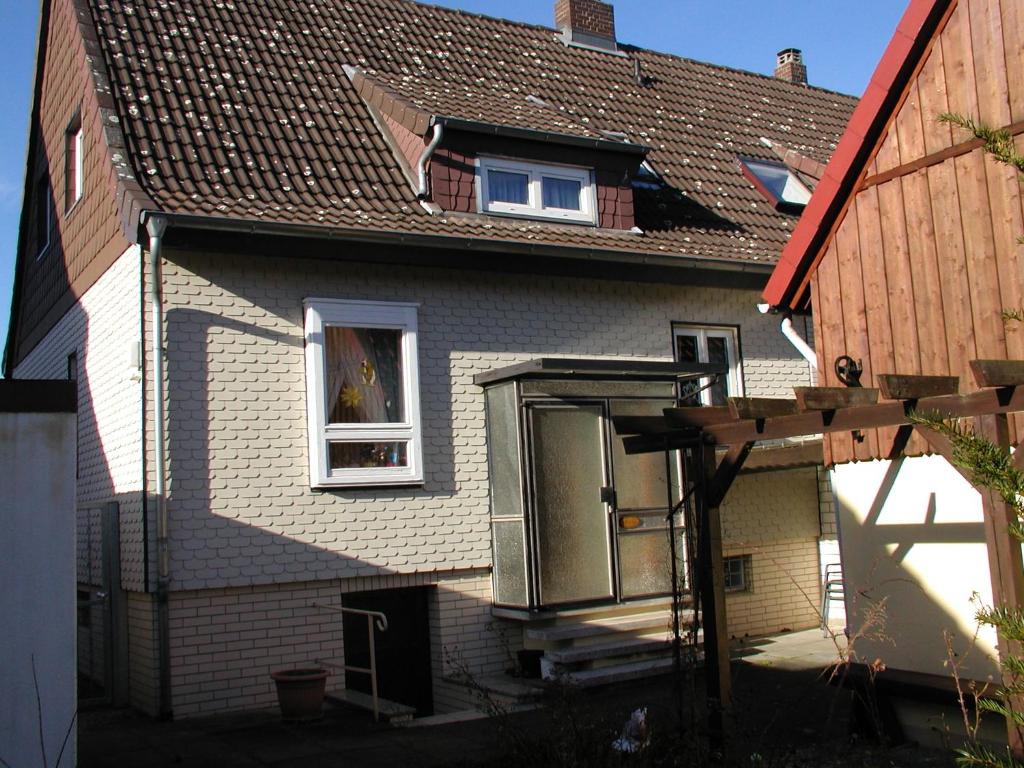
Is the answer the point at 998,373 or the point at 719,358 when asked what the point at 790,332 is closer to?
the point at 719,358

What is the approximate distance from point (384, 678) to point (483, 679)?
1146 mm

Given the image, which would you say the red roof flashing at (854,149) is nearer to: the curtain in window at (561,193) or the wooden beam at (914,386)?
the wooden beam at (914,386)

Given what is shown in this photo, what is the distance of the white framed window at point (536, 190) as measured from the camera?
13305mm

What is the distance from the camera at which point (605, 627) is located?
1183 centimetres

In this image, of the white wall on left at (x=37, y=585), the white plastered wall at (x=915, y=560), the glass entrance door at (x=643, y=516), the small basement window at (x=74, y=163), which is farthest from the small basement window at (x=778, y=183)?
the white wall on left at (x=37, y=585)

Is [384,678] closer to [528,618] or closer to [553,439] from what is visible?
[528,618]

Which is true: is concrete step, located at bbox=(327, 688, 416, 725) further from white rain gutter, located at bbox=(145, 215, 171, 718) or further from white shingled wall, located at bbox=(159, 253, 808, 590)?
white rain gutter, located at bbox=(145, 215, 171, 718)

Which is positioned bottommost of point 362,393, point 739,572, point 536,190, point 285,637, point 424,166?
point 285,637

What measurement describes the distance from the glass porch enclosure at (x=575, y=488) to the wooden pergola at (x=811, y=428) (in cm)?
344

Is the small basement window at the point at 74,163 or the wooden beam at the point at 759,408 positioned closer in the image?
the wooden beam at the point at 759,408

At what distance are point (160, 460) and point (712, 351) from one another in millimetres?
→ 6937

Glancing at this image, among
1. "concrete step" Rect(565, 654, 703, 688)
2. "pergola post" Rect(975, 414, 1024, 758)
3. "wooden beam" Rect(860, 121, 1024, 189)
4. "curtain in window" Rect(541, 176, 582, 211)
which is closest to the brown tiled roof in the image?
"curtain in window" Rect(541, 176, 582, 211)

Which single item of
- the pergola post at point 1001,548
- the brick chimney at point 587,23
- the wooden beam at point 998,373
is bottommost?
the pergola post at point 1001,548

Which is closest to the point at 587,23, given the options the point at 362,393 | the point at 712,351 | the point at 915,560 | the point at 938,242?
the point at 712,351
